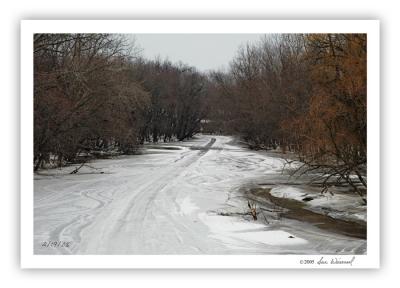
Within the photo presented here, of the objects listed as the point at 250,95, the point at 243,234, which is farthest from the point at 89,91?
the point at 243,234

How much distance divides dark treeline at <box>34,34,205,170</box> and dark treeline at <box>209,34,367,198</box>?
1.74m

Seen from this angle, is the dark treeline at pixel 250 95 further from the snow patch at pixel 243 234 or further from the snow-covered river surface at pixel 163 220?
the snow patch at pixel 243 234

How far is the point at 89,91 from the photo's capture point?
11438 mm

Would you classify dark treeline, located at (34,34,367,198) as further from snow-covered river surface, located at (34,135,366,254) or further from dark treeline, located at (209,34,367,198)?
snow-covered river surface, located at (34,135,366,254)

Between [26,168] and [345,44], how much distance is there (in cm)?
483

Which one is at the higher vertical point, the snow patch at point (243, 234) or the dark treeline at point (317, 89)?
the dark treeline at point (317, 89)

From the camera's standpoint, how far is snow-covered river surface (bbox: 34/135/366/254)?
5797 millimetres

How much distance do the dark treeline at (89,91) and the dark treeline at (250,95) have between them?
34 millimetres

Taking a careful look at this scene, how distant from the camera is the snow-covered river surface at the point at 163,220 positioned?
19.0 feet

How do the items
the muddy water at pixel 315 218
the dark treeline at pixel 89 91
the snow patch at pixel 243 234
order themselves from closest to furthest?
the snow patch at pixel 243 234
the muddy water at pixel 315 218
the dark treeline at pixel 89 91
